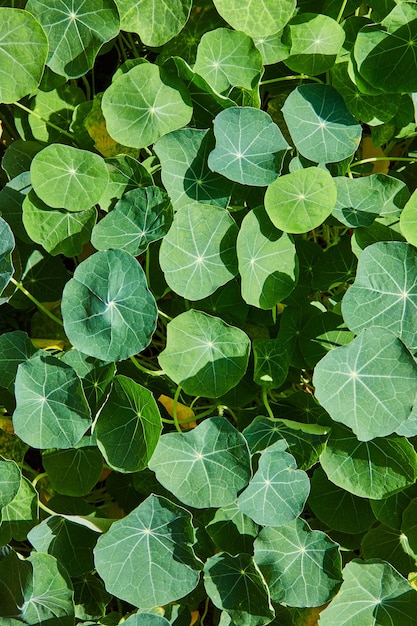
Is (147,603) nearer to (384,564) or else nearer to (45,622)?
(45,622)

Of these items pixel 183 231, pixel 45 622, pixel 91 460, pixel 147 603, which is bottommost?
pixel 45 622

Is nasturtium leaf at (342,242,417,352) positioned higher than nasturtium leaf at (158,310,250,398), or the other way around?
nasturtium leaf at (342,242,417,352)

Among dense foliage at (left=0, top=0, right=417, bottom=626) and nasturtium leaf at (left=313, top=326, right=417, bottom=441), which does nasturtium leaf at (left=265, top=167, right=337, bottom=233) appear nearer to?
dense foliage at (left=0, top=0, right=417, bottom=626)

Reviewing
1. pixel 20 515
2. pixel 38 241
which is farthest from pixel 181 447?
pixel 38 241

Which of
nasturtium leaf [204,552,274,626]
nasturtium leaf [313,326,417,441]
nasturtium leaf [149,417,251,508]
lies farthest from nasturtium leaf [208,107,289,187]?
nasturtium leaf [204,552,274,626]

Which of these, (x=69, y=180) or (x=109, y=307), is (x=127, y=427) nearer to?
(x=109, y=307)
